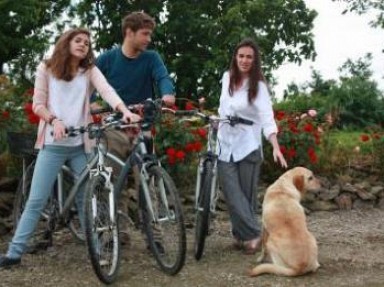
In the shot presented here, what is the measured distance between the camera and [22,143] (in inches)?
285

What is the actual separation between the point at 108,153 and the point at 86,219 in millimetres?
792

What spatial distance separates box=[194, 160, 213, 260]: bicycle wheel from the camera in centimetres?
681

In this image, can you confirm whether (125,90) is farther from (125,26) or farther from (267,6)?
(267,6)

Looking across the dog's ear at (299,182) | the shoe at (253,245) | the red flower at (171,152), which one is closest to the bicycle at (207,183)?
the shoe at (253,245)

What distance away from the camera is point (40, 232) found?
301 inches

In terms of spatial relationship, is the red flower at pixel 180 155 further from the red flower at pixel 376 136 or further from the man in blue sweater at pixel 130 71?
the red flower at pixel 376 136

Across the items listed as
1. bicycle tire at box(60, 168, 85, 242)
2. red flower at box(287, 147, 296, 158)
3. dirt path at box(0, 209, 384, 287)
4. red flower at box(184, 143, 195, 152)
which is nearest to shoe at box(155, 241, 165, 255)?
dirt path at box(0, 209, 384, 287)

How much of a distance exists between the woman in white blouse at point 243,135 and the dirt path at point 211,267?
37 centimetres

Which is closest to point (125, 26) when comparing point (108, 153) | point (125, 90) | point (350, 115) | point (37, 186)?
point (125, 90)

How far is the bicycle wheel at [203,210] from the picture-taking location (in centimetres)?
681

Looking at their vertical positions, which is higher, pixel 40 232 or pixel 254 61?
pixel 254 61

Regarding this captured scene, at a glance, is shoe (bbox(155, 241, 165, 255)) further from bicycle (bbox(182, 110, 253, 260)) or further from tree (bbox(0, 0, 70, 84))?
tree (bbox(0, 0, 70, 84))

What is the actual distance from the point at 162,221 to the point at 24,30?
2141cm

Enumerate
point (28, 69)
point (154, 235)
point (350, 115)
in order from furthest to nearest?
1. point (28, 69)
2. point (350, 115)
3. point (154, 235)
